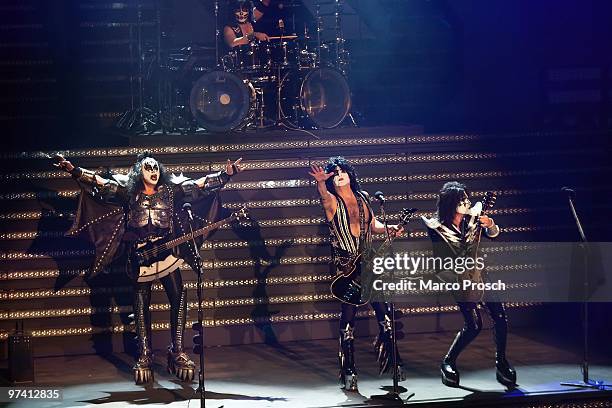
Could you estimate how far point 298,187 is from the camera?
39.4ft

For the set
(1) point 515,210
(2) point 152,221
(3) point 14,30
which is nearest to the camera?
(2) point 152,221

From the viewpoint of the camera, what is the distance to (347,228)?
930 cm

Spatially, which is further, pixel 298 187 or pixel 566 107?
pixel 566 107

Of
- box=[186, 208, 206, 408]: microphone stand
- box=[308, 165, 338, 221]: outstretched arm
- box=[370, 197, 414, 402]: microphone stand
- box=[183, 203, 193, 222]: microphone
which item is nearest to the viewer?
box=[186, 208, 206, 408]: microphone stand

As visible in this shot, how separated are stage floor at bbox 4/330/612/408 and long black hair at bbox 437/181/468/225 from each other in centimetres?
143

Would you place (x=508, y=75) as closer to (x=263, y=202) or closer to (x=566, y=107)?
(x=566, y=107)

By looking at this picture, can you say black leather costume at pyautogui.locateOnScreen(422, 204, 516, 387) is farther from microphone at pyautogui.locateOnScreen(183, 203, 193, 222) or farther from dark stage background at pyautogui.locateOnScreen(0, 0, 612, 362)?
dark stage background at pyautogui.locateOnScreen(0, 0, 612, 362)

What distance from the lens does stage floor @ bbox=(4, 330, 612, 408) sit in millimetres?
9117

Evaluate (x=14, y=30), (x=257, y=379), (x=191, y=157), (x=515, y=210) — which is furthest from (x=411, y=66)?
(x=257, y=379)

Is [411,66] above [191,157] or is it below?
above

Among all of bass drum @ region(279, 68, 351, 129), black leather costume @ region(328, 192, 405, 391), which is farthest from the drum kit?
black leather costume @ region(328, 192, 405, 391)

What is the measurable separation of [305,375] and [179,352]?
3.78ft

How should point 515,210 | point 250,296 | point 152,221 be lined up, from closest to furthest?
point 152,221 → point 250,296 → point 515,210

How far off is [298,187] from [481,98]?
11.2ft
